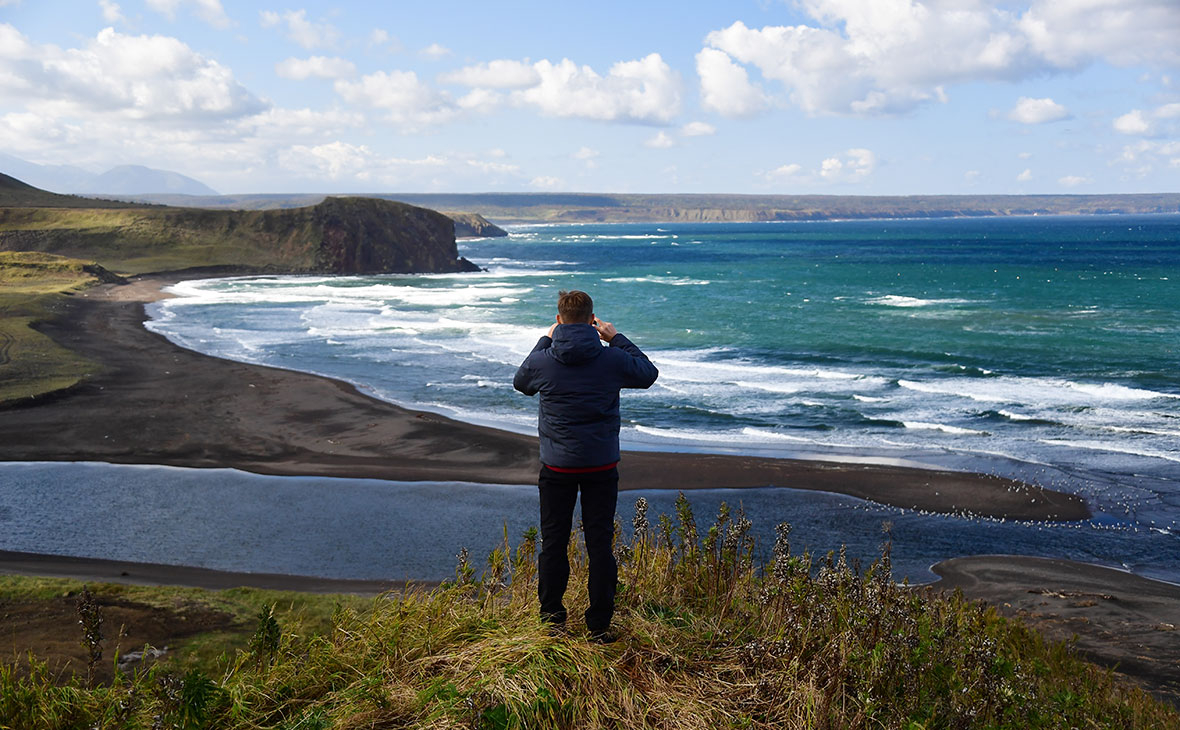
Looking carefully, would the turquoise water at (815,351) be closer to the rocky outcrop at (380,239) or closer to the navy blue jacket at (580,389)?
the rocky outcrop at (380,239)

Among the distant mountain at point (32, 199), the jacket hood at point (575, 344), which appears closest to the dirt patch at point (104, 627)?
the jacket hood at point (575, 344)

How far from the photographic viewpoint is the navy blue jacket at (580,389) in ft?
18.1

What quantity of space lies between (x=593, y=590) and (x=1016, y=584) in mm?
10786

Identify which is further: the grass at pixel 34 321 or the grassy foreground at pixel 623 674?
the grass at pixel 34 321

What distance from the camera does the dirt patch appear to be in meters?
8.57

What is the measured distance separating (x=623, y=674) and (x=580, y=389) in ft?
5.53

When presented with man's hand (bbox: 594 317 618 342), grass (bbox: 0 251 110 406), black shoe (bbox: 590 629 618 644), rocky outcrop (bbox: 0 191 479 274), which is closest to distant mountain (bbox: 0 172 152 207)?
rocky outcrop (bbox: 0 191 479 274)

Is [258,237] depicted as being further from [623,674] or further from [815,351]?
[623,674]

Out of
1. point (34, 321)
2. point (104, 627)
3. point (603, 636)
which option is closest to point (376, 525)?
point (104, 627)

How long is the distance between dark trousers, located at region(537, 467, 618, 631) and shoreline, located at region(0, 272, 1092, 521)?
42.8ft

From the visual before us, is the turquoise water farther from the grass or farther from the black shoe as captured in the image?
the black shoe

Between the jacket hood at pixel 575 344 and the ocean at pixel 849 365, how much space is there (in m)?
10.8

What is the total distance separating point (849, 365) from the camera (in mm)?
33750

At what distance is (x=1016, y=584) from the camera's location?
13.9 meters
